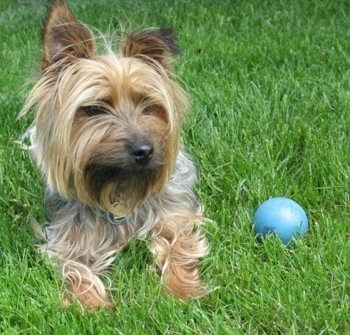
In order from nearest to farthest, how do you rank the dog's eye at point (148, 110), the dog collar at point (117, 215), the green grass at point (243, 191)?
the green grass at point (243, 191)
the dog's eye at point (148, 110)
the dog collar at point (117, 215)

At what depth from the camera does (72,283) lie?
12.2 ft

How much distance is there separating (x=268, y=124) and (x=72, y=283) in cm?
204

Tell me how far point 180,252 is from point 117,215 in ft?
1.34

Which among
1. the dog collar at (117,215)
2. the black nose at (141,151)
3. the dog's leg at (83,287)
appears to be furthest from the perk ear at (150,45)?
the dog's leg at (83,287)

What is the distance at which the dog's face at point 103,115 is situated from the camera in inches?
141

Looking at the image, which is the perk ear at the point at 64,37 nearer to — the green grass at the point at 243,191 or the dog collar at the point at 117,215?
the green grass at the point at 243,191

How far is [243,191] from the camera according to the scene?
4402 millimetres

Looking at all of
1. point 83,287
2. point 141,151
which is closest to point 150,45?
point 141,151

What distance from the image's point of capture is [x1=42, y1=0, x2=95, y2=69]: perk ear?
3604 mm

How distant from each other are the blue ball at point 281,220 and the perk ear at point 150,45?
1004 millimetres

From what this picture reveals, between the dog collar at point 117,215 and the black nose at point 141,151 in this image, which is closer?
the black nose at point 141,151

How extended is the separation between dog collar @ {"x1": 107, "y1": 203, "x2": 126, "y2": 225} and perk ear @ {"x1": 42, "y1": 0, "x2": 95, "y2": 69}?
33.2 inches

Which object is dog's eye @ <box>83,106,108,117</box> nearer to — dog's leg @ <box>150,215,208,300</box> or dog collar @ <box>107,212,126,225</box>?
dog collar @ <box>107,212,126,225</box>

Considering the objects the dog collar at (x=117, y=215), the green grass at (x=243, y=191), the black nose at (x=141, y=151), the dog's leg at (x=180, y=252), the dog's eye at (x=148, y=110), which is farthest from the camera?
the dog collar at (x=117, y=215)
